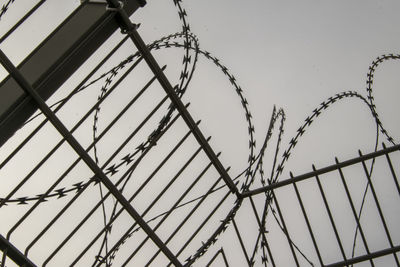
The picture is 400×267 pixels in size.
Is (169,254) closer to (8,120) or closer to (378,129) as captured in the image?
(8,120)

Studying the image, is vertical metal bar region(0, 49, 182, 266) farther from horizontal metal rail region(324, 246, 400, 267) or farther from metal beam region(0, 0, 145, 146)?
horizontal metal rail region(324, 246, 400, 267)

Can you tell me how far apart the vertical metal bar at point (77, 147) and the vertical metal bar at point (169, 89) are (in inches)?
41.2

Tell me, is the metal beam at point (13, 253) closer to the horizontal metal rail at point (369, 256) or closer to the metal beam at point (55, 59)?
the metal beam at point (55, 59)

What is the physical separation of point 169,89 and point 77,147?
111 centimetres

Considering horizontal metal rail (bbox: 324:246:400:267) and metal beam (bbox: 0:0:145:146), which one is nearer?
metal beam (bbox: 0:0:145:146)

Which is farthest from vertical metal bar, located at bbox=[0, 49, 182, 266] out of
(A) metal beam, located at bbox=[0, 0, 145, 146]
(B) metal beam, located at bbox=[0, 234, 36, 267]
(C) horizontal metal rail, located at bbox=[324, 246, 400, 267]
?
(C) horizontal metal rail, located at bbox=[324, 246, 400, 267]

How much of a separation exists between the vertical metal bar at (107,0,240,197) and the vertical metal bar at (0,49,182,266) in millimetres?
1048

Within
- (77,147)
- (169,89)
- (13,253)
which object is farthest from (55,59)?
(13,253)

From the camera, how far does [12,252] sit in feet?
16.0

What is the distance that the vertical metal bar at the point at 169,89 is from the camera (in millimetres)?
4859

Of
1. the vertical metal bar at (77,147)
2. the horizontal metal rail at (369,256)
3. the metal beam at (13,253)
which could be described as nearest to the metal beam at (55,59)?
the vertical metal bar at (77,147)

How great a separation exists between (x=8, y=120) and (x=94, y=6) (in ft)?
4.42

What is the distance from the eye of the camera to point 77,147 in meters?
4.93

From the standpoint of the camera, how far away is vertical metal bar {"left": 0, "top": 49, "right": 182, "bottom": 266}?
4320 mm
